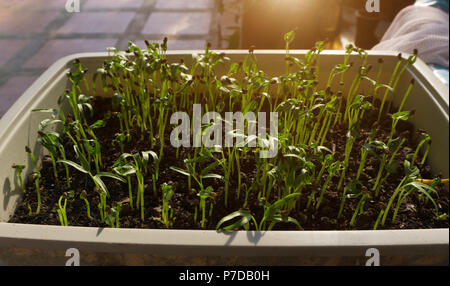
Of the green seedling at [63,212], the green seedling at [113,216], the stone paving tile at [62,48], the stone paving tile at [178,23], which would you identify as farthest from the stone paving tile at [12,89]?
the green seedling at [113,216]

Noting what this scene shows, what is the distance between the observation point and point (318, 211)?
949 mm

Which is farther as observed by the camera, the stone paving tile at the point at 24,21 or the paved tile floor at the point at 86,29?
the stone paving tile at the point at 24,21

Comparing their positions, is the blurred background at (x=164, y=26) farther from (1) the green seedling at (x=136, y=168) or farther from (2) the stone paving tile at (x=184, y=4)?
(1) the green seedling at (x=136, y=168)

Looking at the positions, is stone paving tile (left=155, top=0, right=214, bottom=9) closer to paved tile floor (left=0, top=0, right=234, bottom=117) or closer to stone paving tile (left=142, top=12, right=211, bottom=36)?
paved tile floor (left=0, top=0, right=234, bottom=117)

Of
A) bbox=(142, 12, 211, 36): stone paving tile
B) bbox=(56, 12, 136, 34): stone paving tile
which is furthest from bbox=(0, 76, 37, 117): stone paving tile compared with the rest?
bbox=(142, 12, 211, 36): stone paving tile

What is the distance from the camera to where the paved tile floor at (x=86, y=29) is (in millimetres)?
2742

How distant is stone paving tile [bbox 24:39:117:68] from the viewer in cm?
274

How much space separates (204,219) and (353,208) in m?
0.34

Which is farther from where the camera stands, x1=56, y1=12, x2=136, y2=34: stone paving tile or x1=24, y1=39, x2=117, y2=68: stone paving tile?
x1=56, y1=12, x2=136, y2=34: stone paving tile

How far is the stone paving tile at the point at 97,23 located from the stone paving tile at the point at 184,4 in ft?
1.02

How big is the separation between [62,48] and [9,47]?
14.7 inches

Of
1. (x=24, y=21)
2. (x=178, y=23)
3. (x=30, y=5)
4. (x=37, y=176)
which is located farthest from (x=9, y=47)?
(x=37, y=176)

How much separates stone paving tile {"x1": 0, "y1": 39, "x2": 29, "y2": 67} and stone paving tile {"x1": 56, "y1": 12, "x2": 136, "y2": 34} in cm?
29
